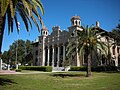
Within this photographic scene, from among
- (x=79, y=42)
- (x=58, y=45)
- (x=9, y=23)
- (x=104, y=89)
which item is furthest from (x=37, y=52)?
Result: (x=104, y=89)

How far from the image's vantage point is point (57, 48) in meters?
69.9

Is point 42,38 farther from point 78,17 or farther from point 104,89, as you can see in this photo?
point 104,89

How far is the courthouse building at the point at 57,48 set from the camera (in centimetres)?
6053

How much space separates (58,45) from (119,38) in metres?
25.3

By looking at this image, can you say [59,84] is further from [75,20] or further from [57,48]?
[57,48]

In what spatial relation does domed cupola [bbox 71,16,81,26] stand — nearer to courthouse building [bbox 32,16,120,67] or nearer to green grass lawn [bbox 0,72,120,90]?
courthouse building [bbox 32,16,120,67]

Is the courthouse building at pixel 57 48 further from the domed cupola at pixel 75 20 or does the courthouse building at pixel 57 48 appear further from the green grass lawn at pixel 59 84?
the green grass lawn at pixel 59 84

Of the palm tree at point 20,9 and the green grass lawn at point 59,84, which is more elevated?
the palm tree at point 20,9

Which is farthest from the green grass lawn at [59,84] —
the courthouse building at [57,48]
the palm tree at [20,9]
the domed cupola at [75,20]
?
the domed cupola at [75,20]

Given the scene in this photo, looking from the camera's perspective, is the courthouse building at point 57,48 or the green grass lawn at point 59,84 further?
the courthouse building at point 57,48

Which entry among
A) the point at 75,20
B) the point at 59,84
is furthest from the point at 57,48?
the point at 59,84

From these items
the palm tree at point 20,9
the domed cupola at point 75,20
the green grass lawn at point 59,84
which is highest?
the domed cupola at point 75,20

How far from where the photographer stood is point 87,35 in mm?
28438

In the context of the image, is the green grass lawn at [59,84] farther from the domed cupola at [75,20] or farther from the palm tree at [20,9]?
the domed cupola at [75,20]
